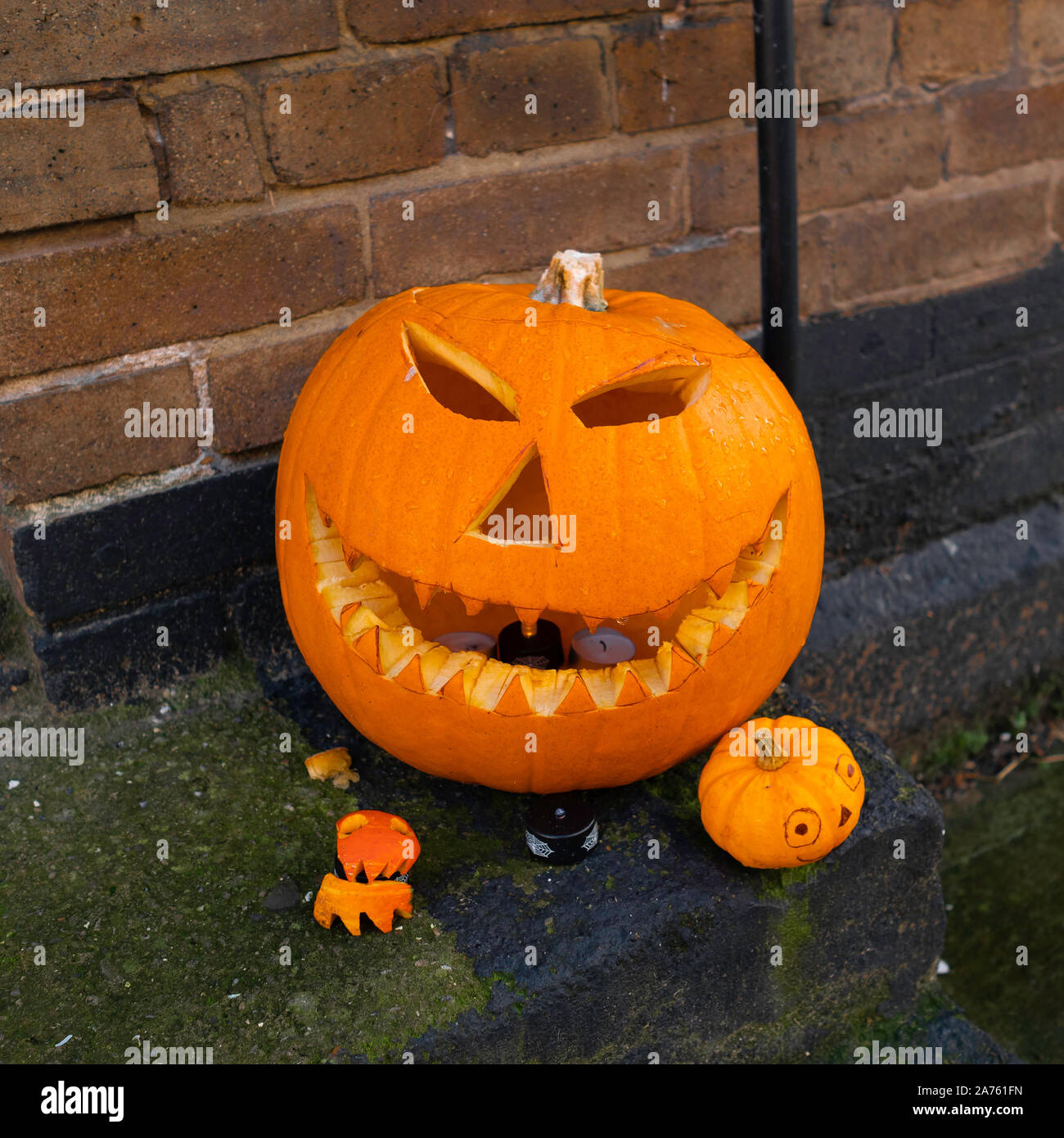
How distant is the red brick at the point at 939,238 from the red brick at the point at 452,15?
0.70 meters

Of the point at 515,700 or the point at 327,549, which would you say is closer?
the point at 515,700

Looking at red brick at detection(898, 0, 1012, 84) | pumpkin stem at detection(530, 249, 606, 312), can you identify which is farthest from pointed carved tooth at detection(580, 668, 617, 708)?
red brick at detection(898, 0, 1012, 84)

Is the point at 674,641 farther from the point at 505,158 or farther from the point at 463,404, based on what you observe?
the point at 505,158

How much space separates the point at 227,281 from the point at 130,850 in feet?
2.79

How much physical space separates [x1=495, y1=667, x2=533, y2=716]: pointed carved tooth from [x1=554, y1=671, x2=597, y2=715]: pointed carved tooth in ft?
0.14

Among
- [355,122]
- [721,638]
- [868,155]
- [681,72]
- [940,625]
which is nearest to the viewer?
[721,638]

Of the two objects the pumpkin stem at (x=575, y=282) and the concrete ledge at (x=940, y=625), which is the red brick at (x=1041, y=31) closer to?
the concrete ledge at (x=940, y=625)

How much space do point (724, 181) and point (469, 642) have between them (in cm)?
107

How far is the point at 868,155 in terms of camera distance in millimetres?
2303

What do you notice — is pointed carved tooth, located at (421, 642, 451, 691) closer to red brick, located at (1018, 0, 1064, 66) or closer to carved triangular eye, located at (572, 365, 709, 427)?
carved triangular eye, located at (572, 365, 709, 427)

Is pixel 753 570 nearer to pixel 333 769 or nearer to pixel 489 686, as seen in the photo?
pixel 489 686

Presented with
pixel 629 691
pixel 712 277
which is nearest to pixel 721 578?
pixel 629 691

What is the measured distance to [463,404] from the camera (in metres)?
1.72
